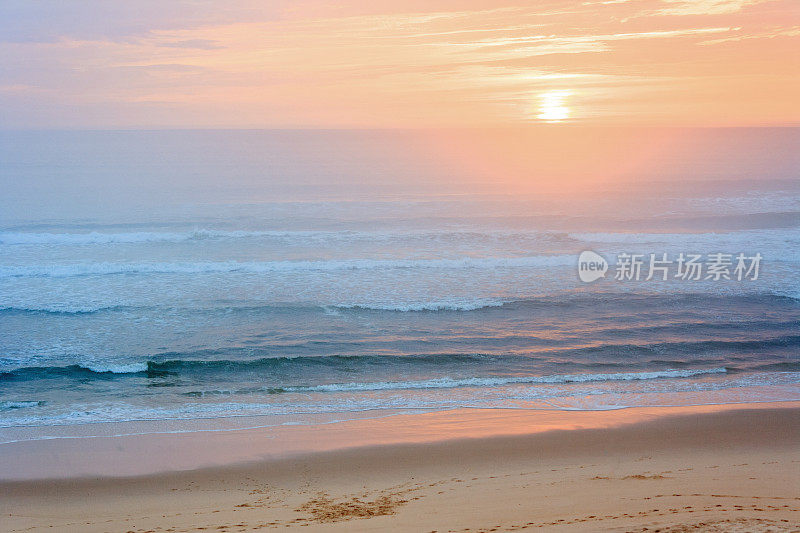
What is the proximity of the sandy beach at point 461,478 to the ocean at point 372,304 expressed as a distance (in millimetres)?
702

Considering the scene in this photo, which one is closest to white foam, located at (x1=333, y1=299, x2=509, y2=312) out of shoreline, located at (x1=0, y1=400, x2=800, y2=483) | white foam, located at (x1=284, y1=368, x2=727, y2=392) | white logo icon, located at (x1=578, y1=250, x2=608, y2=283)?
white logo icon, located at (x1=578, y1=250, x2=608, y2=283)

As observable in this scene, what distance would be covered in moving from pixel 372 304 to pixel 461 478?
862 cm

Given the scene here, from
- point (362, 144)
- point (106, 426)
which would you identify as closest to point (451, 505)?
point (106, 426)

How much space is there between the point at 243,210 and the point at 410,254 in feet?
35.6

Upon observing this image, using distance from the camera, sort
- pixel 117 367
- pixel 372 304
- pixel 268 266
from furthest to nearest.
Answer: pixel 268 266
pixel 372 304
pixel 117 367

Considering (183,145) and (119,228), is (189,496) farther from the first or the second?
(183,145)

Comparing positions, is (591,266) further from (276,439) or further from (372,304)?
(276,439)

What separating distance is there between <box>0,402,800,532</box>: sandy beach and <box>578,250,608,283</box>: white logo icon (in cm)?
904

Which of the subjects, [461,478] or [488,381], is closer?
[461,478]

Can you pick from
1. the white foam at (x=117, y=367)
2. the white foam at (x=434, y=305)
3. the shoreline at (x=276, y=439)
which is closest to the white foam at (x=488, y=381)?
the shoreline at (x=276, y=439)
